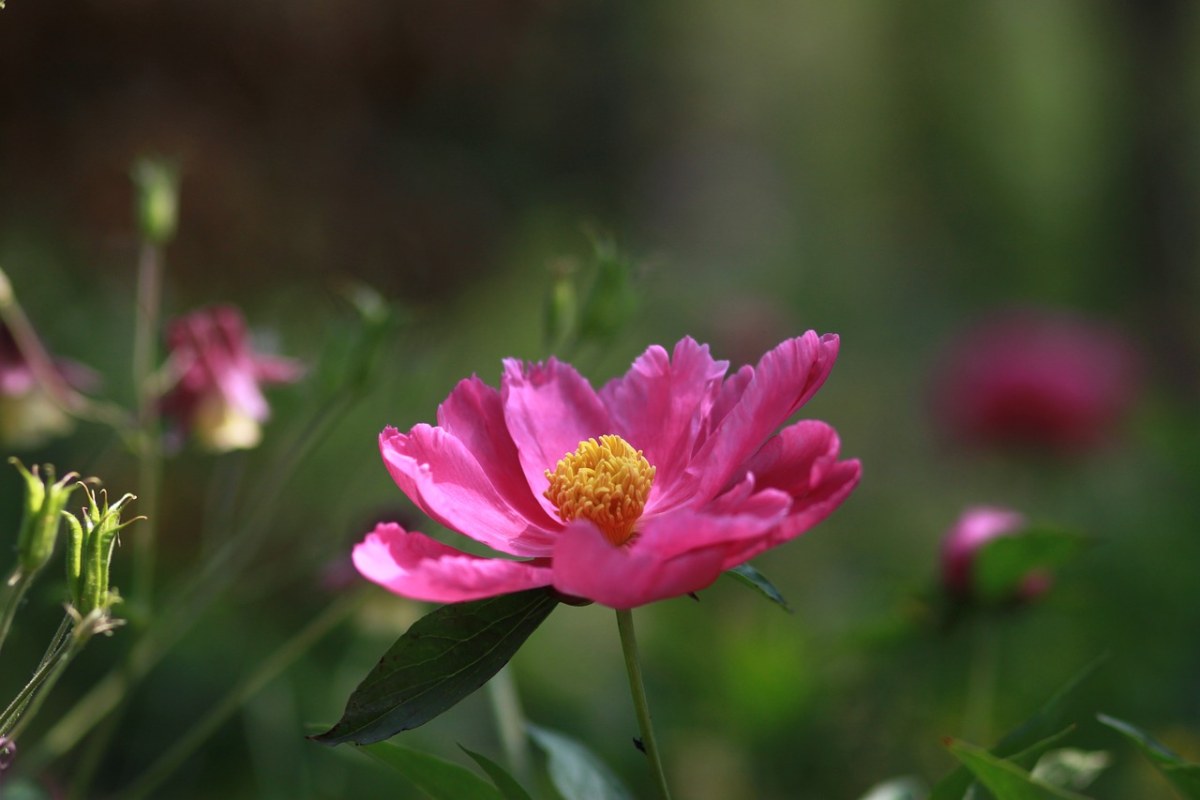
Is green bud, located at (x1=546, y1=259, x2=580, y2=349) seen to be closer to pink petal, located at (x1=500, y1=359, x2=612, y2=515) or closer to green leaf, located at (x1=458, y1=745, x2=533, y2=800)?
pink petal, located at (x1=500, y1=359, x2=612, y2=515)

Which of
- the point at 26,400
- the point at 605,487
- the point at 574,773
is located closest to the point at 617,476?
the point at 605,487

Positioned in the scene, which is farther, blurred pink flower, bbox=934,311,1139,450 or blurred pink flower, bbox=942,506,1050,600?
blurred pink flower, bbox=934,311,1139,450

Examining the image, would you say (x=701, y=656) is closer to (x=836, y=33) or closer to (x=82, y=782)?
(x=82, y=782)

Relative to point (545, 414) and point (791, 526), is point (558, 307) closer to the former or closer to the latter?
point (545, 414)

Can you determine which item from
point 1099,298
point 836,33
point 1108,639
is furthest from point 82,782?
point 836,33

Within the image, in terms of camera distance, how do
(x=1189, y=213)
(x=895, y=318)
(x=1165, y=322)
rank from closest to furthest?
1. (x=1165, y=322)
2. (x=1189, y=213)
3. (x=895, y=318)

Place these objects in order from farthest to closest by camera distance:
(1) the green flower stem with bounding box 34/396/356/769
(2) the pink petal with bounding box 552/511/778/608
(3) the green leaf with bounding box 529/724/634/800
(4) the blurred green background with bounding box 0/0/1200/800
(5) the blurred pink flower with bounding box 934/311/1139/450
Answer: (5) the blurred pink flower with bounding box 934/311/1139/450, (4) the blurred green background with bounding box 0/0/1200/800, (1) the green flower stem with bounding box 34/396/356/769, (3) the green leaf with bounding box 529/724/634/800, (2) the pink petal with bounding box 552/511/778/608

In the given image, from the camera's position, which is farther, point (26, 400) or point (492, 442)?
point (26, 400)

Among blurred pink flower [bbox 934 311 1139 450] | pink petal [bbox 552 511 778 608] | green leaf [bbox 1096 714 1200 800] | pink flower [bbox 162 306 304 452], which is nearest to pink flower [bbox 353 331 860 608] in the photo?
pink petal [bbox 552 511 778 608]
